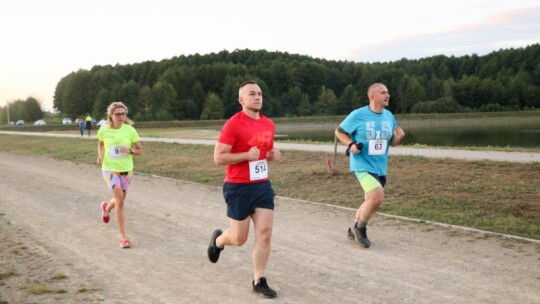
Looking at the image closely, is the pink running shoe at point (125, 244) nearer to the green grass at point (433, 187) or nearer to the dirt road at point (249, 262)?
the dirt road at point (249, 262)

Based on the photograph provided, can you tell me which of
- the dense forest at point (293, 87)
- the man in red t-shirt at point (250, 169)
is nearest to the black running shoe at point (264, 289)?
the man in red t-shirt at point (250, 169)

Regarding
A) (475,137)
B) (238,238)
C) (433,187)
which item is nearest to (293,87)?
(475,137)

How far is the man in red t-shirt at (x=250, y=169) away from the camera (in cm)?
→ 508

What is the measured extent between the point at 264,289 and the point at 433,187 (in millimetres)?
7319

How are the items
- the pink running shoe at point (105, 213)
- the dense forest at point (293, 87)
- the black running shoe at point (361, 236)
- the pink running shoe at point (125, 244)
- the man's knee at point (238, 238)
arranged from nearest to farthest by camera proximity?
the man's knee at point (238, 238)
the black running shoe at point (361, 236)
the pink running shoe at point (125, 244)
the pink running shoe at point (105, 213)
the dense forest at point (293, 87)

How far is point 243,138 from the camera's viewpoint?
16.8ft

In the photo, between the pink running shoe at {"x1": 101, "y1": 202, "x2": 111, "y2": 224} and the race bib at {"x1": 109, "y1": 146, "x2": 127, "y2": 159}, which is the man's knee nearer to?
the race bib at {"x1": 109, "y1": 146, "x2": 127, "y2": 159}

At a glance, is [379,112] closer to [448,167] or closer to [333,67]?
[448,167]

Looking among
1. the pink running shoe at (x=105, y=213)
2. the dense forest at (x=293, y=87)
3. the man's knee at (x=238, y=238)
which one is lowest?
the pink running shoe at (x=105, y=213)

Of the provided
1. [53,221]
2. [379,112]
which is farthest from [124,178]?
[379,112]

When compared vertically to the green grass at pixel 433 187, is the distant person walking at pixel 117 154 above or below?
above

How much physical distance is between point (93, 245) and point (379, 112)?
4427mm

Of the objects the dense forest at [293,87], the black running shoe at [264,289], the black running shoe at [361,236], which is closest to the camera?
the black running shoe at [264,289]

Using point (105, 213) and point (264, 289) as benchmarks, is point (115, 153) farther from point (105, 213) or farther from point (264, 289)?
point (264, 289)
